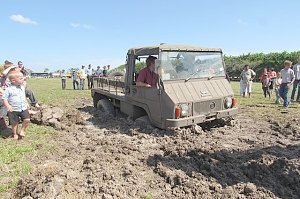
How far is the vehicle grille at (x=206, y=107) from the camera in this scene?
6.70 metres

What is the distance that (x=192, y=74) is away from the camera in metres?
7.17

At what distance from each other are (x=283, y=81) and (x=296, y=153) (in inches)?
254

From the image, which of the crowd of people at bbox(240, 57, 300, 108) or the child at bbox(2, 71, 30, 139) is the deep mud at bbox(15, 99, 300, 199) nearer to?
the child at bbox(2, 71, 30, 139)

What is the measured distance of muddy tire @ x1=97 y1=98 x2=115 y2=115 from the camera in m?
8.90

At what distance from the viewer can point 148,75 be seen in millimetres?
7137

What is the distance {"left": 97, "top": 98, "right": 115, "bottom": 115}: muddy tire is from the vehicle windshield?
2695 millimetres

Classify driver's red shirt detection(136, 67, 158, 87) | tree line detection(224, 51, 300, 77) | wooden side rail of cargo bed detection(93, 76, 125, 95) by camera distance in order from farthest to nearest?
tree line detection(224, 51, 300, 77)
wooden side rail of cargo bed detection(93, 76, 125, 95)
driver's red shirt detection(136, 67, 158, 87)

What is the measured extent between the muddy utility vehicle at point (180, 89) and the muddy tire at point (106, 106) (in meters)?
0.79

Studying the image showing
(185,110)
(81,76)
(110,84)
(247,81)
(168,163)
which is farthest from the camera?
(81,76)

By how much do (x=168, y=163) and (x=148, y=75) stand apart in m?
Answer: 2.66

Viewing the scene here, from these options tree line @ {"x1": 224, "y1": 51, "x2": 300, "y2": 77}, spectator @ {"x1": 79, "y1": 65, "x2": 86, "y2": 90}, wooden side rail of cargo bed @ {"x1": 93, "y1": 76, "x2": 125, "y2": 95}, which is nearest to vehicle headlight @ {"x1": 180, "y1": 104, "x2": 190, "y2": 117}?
wooden side rail of cargo bed @ {"x1": 93, "y1": 76, "x2": 125, "y2": 95}

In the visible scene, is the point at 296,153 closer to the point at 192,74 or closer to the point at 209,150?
the point at 209,150

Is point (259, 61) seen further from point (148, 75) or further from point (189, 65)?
point (148, 75)

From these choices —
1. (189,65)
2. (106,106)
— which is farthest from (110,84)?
(189,65)
